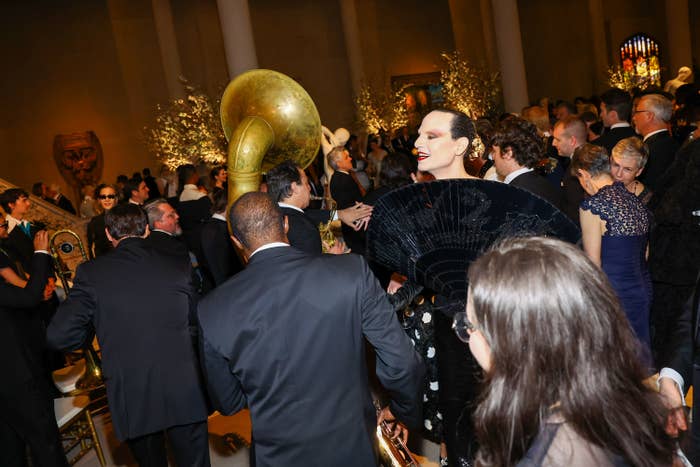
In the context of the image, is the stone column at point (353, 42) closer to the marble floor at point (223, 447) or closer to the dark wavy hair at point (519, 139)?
the marble floor at point (223, 447)

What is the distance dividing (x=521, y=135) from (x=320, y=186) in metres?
5.97

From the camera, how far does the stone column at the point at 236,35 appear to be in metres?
11.0

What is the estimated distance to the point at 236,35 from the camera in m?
11.0

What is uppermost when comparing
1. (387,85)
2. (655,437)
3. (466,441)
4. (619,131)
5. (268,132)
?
(387,85)

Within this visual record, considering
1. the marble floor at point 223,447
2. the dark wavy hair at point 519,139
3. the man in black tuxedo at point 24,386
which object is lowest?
the marble floor at point 223,447

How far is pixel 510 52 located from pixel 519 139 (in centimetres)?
1129

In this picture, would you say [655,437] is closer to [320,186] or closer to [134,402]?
[134,402]

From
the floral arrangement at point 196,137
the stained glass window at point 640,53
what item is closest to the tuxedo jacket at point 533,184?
the floral arrangement at point 196,137

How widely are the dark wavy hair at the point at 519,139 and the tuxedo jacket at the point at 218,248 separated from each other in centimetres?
239

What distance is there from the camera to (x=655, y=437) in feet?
3.70

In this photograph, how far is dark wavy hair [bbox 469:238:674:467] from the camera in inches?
42.9

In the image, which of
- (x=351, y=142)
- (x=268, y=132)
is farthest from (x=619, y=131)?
(x=351, y=142)

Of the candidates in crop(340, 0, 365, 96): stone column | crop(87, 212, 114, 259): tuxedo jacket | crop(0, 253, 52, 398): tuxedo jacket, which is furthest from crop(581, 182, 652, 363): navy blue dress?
crop(340, 0, 365, 96): stone column

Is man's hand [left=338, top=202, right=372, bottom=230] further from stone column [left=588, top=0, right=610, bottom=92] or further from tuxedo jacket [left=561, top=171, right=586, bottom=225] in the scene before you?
stone column [left=588, top=0, right=610, bottom=92]
